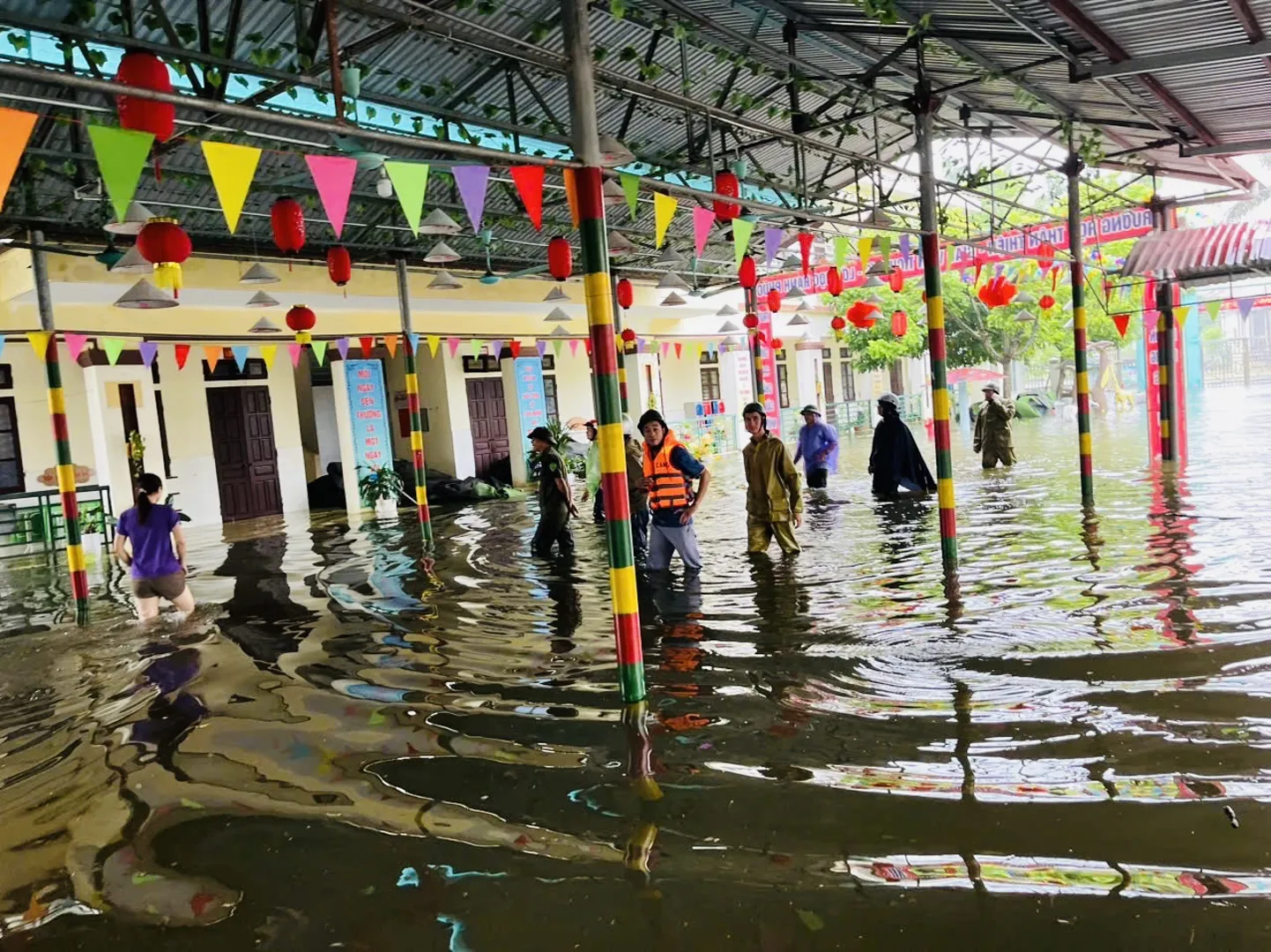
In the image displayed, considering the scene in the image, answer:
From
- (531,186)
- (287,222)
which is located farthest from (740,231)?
(287,222)

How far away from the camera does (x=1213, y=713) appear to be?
14.0 feet

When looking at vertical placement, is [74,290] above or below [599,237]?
above

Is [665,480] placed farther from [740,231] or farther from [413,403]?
[413,403]

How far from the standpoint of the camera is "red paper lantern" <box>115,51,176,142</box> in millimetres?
4484

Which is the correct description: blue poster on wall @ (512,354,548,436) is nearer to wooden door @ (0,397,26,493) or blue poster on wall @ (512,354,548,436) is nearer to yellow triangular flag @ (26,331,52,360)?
wooden door @ (0,397,26,493)

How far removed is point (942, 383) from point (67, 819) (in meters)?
7.17

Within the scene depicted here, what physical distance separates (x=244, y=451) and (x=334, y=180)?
13.4 m

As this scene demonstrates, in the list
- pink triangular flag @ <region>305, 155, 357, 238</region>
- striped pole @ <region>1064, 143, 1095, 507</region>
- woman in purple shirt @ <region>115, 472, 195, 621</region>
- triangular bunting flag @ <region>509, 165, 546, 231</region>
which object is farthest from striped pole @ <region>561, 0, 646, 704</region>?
striped pole @ <region>1064, 143, 1095, 507</region>

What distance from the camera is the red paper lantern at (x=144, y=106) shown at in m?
4.48

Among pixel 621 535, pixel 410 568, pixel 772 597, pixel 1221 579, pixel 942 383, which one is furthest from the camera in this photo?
pixel 410 568

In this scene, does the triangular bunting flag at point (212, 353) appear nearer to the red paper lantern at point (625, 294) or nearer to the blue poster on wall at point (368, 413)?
the blue poster on wall at point (368, 413)

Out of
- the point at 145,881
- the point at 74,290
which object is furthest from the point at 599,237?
the point at 74,290

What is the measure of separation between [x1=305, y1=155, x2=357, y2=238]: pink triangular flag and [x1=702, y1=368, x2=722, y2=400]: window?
21686 millimetres

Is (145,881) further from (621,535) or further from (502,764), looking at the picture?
(621,535)
